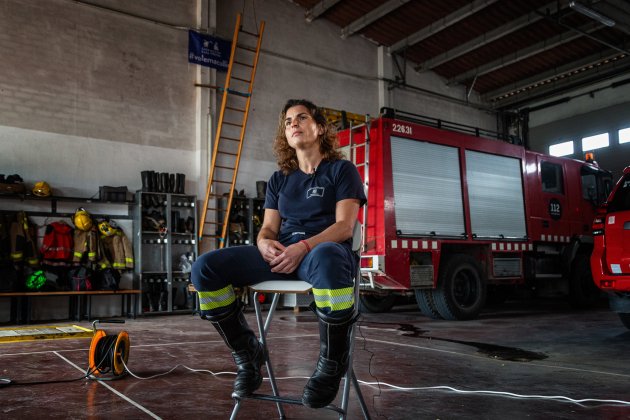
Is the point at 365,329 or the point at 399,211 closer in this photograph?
the point at 365,329

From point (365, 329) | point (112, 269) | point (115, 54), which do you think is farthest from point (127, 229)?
point (365, 329)

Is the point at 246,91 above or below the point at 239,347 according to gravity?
above

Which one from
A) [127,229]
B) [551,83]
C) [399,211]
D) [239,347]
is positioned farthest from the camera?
[551,83]

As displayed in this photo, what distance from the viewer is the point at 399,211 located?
6883 millimetres

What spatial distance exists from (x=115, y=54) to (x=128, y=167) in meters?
2.05

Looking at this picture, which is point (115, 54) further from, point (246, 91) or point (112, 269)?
point (112, 269)

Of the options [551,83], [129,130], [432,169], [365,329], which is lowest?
[365,329]

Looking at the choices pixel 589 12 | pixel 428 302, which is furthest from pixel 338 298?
pixel 589 12

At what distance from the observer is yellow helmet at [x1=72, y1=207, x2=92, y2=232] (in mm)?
8633

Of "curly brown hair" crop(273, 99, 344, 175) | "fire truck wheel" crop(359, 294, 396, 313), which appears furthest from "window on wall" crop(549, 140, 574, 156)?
"curly brown hair" crop(273, 99, 344, 175)

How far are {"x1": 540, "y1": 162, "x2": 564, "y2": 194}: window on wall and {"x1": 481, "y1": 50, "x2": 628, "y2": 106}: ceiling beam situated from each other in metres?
6.09

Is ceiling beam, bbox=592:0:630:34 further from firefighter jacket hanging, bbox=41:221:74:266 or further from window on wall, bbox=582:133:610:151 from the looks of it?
firefighter jacket hanging, bbox=41:221:74:266

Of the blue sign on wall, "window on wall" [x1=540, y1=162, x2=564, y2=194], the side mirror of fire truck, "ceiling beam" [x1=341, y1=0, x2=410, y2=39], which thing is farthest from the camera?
"ceiling beam" [x1=341, y1=0, x2=410, y2=39]

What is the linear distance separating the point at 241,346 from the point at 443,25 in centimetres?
1132
